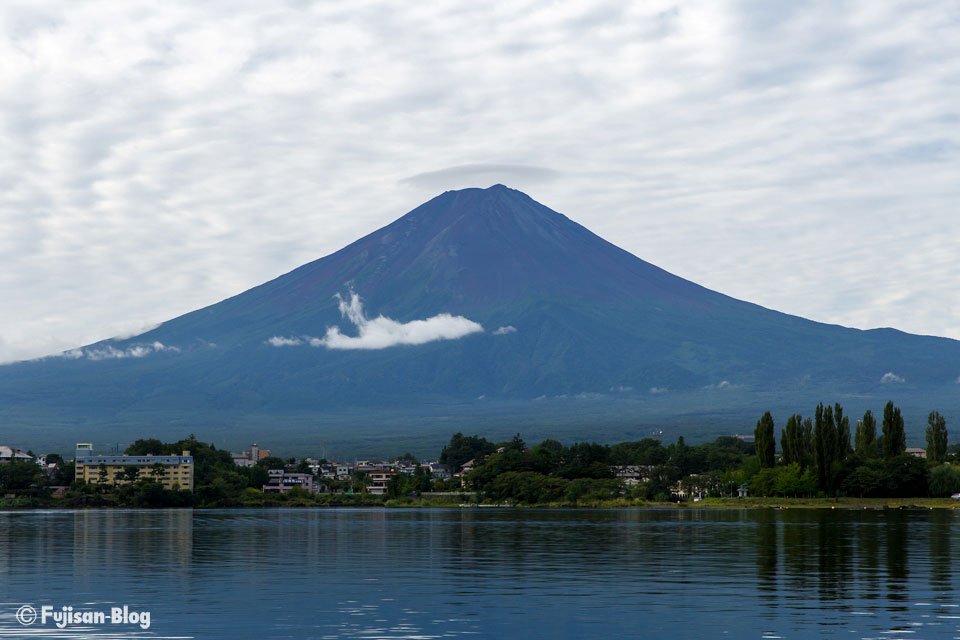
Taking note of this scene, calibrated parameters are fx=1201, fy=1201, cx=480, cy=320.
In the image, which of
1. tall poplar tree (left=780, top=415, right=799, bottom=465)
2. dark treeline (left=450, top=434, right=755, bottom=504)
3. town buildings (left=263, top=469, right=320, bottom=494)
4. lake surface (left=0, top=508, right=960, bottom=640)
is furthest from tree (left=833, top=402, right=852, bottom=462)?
town buildings (left=263, top=469, right=320, bottom=494)

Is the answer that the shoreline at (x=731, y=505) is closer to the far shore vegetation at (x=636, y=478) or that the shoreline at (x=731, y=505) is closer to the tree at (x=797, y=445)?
the far shore vegetation at (x=636, y=478)

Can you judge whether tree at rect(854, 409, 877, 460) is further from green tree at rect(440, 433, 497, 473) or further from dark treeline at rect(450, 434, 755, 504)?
green tree at rect(440, 433, 497, 473)

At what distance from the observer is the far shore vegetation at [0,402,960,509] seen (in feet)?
375

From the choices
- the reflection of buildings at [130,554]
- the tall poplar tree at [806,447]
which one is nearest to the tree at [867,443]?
the tall poplar tree at [806,447]

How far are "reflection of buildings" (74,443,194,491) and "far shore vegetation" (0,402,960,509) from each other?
2.12 m

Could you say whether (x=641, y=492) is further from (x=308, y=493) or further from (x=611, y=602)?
(x=611, y=602)

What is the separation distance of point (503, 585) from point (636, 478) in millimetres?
136212

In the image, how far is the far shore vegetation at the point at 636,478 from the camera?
375ft

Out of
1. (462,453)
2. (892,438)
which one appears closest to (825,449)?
(892,438)

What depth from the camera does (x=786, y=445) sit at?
118 meters

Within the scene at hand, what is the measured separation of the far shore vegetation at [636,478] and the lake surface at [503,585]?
179 ft

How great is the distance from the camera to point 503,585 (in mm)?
34875

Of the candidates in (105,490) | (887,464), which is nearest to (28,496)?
(105,490)

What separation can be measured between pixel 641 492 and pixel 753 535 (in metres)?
79.2
